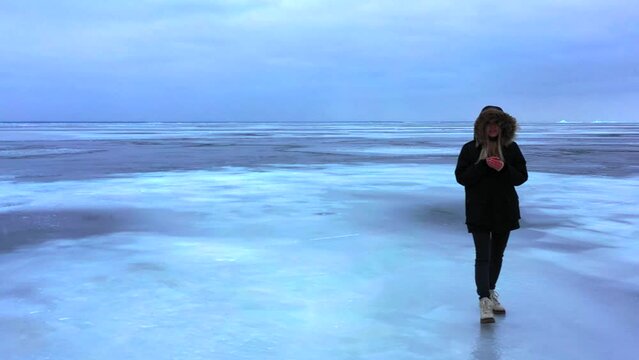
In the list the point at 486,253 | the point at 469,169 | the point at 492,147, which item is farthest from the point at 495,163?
the point at 486,253

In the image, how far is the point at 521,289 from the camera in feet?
16.3

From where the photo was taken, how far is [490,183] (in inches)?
159

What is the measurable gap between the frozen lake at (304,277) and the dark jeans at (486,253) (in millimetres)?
251

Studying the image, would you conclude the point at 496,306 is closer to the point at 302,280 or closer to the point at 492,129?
the point at 492,129

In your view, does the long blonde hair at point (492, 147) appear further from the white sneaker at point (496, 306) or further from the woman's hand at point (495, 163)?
the white sneaker at point (496, 306)

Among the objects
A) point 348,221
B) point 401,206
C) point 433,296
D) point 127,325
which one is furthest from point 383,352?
point 401,206

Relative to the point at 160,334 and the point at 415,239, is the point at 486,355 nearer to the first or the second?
the point at 160,334

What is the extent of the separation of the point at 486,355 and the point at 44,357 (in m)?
2.64

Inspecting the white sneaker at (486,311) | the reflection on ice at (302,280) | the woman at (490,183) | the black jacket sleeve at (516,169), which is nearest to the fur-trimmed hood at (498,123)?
the woman at (490,183)

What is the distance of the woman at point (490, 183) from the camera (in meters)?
3.87

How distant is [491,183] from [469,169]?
181 millimetres

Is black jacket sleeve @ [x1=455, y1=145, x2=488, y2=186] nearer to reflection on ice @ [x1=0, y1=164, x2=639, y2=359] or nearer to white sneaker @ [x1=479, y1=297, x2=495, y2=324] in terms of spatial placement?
white sneaker @ [x1=479, y1=297, x2=495, y2=324]

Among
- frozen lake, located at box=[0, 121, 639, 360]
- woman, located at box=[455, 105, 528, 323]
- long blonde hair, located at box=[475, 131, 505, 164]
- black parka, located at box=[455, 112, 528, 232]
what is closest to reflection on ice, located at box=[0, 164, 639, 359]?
frozen lake, located at box=[0, 121, 639, 360]

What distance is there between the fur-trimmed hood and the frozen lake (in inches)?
50.6
